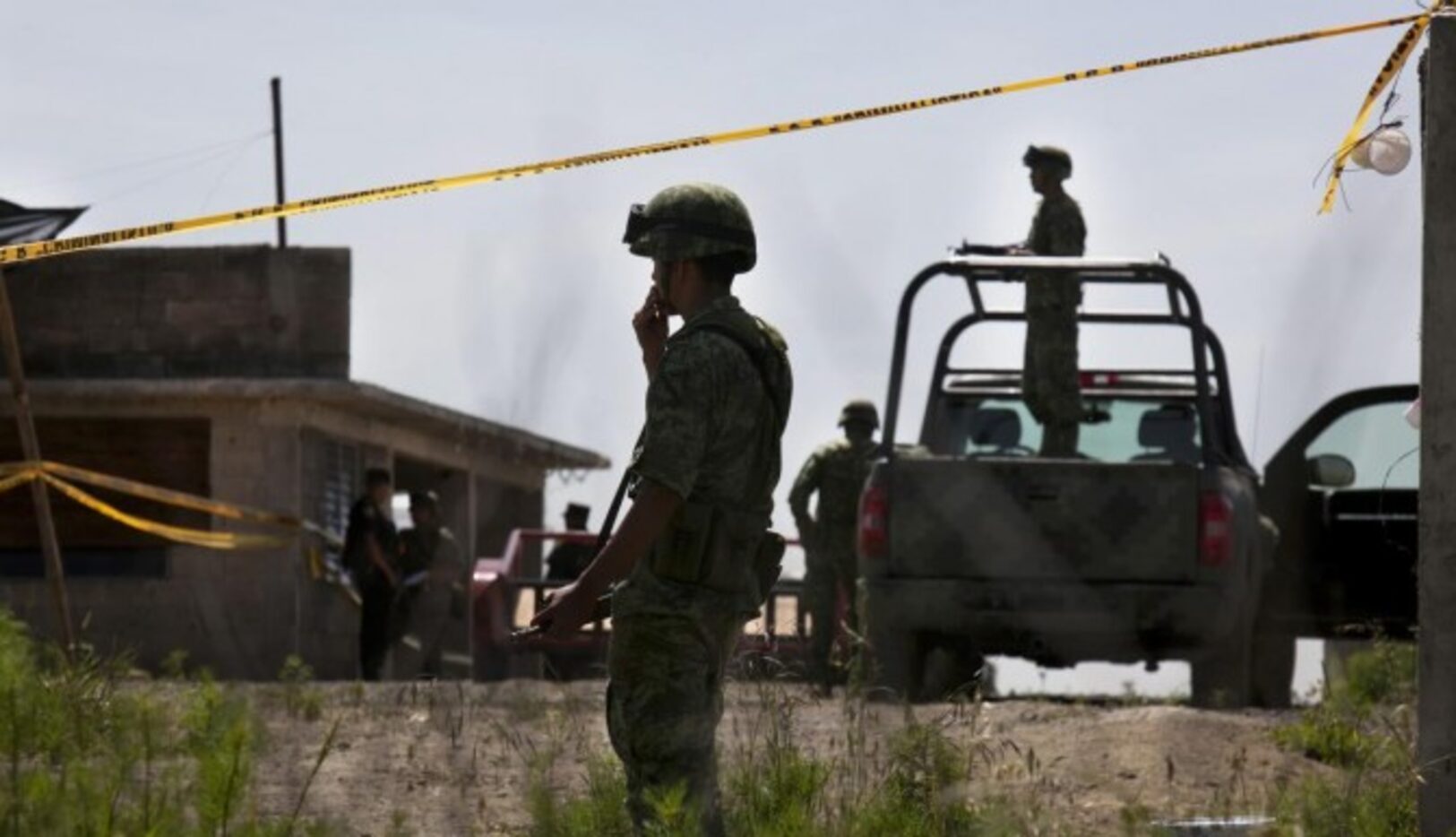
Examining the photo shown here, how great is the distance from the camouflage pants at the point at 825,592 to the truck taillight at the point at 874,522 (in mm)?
2293

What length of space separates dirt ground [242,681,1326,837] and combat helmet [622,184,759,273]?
215 cm

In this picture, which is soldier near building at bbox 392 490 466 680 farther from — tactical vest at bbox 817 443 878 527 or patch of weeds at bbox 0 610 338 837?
patch of weeds at bbox 0 610 338 837

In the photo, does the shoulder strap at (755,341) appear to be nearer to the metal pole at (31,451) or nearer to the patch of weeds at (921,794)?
the patch of weeds at (921,794)

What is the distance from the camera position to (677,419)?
6.46 metres

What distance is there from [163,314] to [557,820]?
16.4m

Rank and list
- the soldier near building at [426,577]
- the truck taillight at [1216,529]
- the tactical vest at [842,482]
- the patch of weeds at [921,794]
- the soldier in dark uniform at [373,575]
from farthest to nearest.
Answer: the soldier near building at [426,577]
the soldier in dark uniform at [373,575]
the tactical vest at [842,482]
the truck taillight at [1216,529]
the patch of weeds at [921,794]

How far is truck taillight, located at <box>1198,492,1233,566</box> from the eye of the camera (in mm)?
13156

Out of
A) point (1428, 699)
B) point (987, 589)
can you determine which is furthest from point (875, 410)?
point (1428, 699)

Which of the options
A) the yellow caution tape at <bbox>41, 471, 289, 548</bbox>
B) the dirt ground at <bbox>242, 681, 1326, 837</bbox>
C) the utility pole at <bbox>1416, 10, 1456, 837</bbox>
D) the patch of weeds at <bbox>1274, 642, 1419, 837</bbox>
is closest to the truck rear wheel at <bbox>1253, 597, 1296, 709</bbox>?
the patch of weeds at <bbox>1274, 642, 1419, 837</bbox>

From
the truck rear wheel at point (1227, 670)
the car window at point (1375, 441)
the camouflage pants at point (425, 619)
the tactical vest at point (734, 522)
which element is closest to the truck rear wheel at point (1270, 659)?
the car window at point (1375, 441)

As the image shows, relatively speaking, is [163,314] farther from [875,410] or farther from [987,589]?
[987,589]

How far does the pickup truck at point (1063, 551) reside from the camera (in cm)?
1322

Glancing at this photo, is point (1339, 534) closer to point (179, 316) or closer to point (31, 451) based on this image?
point (31, 451)

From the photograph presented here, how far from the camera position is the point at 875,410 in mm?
16031
